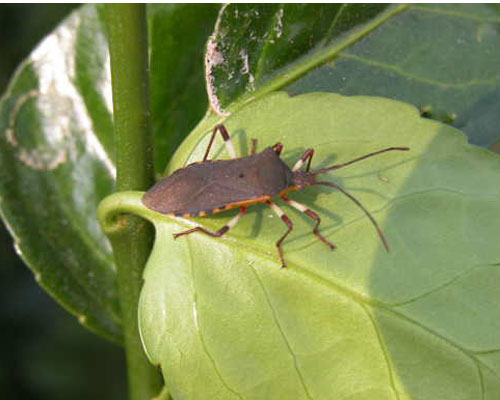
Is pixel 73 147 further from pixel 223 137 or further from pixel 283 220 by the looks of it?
pixel 283 220

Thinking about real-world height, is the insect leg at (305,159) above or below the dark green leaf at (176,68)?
below

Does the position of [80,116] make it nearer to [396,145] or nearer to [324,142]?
[324,142]

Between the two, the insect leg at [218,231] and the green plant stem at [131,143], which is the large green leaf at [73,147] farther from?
the insect leg at [218,231]

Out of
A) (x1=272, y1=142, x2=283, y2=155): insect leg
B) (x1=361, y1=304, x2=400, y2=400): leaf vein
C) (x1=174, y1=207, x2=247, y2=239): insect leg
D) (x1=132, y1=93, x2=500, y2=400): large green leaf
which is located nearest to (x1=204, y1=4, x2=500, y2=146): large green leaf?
(x1=272, y1=142, x2=283, y2=155): insect leg

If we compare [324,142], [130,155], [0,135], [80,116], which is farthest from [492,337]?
[0,135]

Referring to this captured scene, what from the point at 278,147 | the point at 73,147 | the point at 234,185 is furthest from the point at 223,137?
the point at 73,147

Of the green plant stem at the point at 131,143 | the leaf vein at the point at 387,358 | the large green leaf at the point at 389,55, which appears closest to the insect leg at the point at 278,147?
the large green leaf at the point at 389,55
